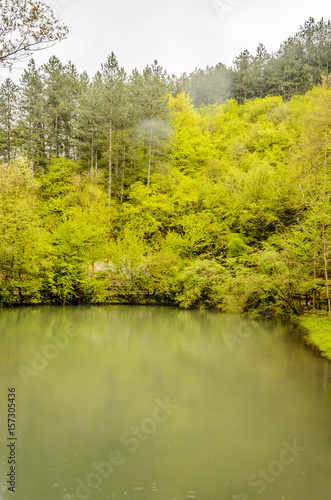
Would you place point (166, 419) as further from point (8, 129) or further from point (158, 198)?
point (8, 129)

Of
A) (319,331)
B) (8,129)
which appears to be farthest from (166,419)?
(8,129)

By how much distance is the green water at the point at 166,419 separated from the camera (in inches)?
177

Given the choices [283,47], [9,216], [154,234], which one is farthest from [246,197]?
[283,47]

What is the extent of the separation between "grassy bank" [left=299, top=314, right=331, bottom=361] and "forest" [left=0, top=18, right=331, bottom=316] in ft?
4.36

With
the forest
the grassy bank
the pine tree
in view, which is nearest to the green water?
the grassy bank

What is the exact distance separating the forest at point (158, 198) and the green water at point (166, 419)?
600 cm

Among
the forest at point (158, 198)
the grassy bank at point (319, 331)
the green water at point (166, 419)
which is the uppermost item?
the forest at point (158, 198)

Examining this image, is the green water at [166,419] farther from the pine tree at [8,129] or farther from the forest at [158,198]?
the pine tree at [8,129]

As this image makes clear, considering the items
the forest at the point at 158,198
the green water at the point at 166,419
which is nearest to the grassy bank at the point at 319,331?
the green water at the point at 166,419

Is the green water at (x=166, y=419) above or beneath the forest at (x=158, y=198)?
beneath

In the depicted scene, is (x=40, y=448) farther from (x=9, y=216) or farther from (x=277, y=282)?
(x=9, y=216)

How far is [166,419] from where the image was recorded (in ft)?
21.0

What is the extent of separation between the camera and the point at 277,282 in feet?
54.6

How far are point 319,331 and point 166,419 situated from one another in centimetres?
911
